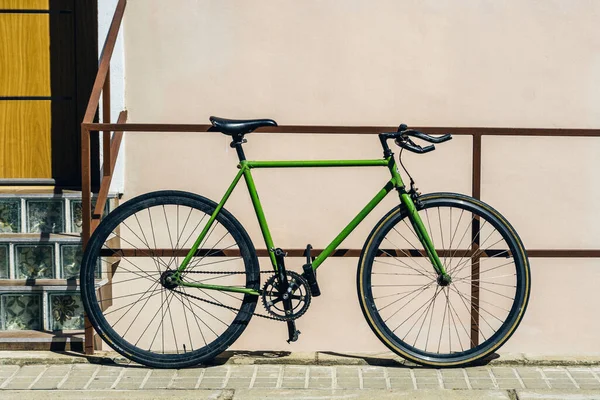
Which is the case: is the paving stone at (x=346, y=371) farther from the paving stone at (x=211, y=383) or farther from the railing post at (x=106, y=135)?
the railing post at (x=106, y=135)

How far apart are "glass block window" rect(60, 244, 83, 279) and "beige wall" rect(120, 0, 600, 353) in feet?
2.44

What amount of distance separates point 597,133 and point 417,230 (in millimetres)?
936

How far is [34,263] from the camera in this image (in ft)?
18.0

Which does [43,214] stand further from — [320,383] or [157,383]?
[320,383]

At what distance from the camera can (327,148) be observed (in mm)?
6223

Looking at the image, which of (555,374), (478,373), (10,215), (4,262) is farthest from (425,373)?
(10,215)

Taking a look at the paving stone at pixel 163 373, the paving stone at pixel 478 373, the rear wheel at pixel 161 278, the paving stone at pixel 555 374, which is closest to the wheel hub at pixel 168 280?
the rear wheel at pixel 161 278

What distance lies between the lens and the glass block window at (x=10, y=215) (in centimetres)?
575

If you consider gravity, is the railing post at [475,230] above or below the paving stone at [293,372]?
above

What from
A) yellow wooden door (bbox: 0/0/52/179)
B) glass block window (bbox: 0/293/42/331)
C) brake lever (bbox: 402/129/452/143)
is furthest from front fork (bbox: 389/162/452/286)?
yellow wooden door (bbox: 0/0/52/179)

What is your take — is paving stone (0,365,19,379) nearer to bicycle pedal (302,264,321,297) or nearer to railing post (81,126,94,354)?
railing post (81,126,94,354)

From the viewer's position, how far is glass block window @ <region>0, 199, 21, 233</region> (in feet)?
18.9

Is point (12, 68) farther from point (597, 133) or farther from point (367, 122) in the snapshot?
point (597, 133)

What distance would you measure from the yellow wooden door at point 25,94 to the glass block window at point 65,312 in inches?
50.3
